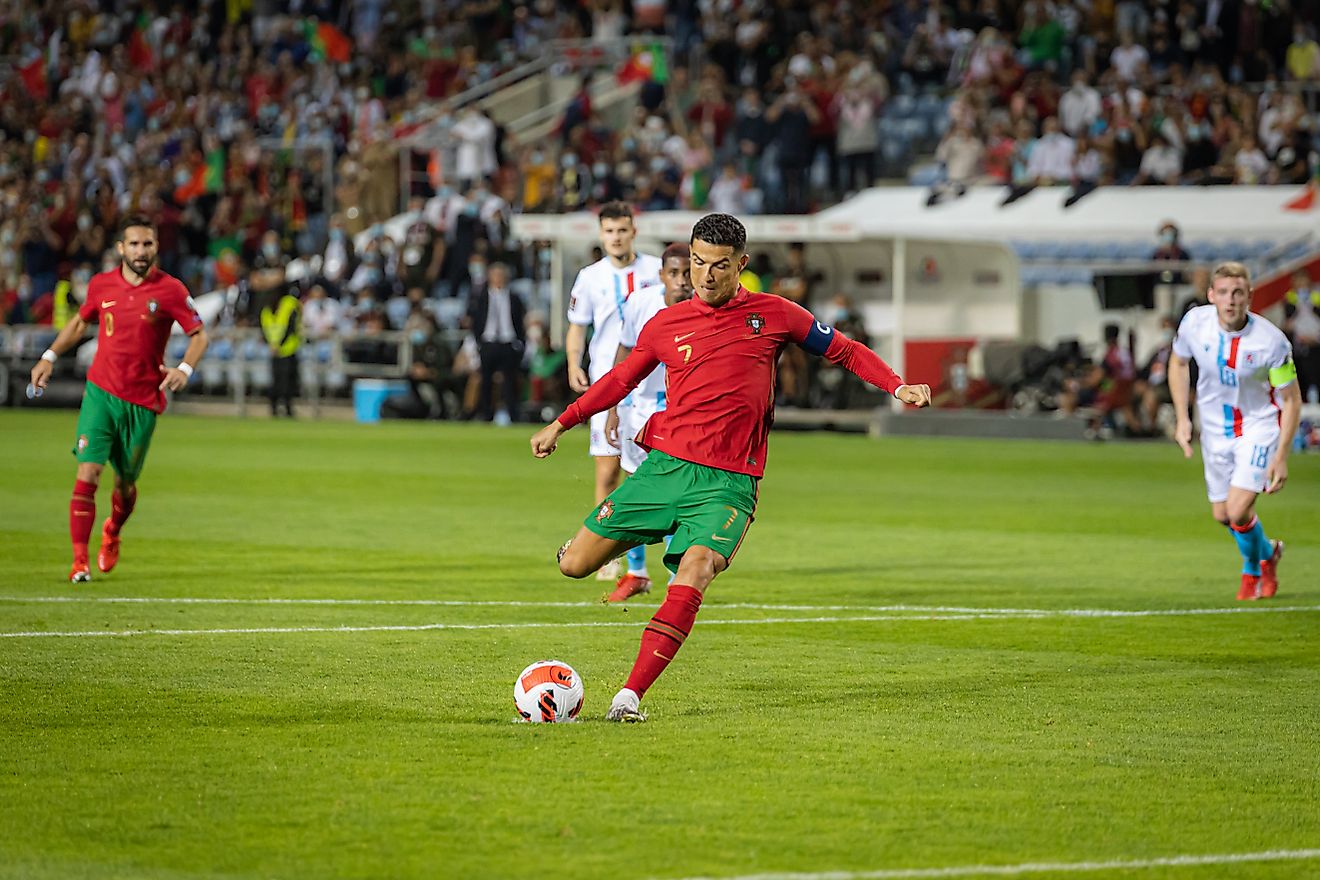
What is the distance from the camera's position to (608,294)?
13.0 m

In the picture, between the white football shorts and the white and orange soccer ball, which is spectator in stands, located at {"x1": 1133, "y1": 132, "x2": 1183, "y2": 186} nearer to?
the white football shorts

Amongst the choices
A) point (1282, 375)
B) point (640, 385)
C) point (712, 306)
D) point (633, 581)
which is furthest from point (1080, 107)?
point (712, 306)

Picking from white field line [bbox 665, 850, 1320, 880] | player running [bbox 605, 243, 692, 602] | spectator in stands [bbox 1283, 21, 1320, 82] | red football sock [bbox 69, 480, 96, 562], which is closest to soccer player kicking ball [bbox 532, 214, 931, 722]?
white field line [bbox 665, 850, 1320, 880]

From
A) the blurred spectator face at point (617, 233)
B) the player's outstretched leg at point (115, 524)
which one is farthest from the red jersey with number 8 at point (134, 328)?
the blurred spectator face at point (617, 233)

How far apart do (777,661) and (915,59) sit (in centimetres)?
2446

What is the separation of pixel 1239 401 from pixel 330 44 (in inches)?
1219

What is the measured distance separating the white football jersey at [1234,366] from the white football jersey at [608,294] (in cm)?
326

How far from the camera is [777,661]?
32.1 ft

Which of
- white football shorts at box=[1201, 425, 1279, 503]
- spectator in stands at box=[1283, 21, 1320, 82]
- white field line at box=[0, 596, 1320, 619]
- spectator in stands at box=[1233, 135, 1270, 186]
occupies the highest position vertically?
spectator in stands at box=[1283, 21, 1320, 82]

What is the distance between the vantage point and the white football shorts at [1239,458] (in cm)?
1243

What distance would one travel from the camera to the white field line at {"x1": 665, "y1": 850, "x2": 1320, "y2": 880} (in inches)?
224

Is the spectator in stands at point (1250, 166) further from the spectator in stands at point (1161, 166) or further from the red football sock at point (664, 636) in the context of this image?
the red football sock at point (664, 636)

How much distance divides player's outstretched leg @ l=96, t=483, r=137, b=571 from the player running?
10.1 feet

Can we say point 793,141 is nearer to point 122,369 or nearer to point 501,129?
point 501,129
